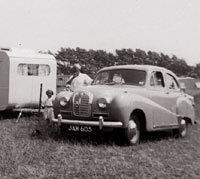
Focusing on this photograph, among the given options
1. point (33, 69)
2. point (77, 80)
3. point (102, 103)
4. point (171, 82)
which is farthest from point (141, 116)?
point (33, 69)

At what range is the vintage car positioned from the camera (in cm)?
696

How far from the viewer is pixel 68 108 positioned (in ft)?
24.3

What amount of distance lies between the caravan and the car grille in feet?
13.8

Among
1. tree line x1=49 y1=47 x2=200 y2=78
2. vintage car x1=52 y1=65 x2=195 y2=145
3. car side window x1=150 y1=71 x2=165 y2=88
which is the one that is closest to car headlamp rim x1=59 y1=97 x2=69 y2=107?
vintage car x1=52 y1=65 x2=195 y2=145

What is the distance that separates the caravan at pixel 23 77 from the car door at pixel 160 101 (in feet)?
13.7

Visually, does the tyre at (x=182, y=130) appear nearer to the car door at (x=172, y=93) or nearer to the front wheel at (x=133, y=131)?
the car door at (x=172, y=93)

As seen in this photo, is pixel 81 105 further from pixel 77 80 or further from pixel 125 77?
pixel 77 80

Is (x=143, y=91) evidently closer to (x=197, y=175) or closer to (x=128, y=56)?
(x=197, y=175)

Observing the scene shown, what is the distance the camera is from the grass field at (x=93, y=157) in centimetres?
500

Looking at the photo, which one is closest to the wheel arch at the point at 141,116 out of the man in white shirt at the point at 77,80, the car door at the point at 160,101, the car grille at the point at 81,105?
the car door at the point at 160,101

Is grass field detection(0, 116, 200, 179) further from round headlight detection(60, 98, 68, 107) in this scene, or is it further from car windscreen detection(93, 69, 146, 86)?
car windscreen detection(93, 69, 146, 86)

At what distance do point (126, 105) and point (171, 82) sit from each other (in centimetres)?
240

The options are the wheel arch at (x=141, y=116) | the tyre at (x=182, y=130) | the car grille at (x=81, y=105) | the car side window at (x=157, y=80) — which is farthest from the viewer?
→ the tyre at (x=182, y=130)

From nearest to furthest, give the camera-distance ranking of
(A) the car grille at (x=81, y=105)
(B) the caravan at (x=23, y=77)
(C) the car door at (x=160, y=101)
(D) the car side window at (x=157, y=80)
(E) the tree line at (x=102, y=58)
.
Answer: (A) the car grille at (x=81, y=105), (C) the car door at (x=160, y=101), (D) the car side window at (x=157, y=80), (B) the caravan at (x=23, y=77), (E) the tree line at (x=102, y=58)
